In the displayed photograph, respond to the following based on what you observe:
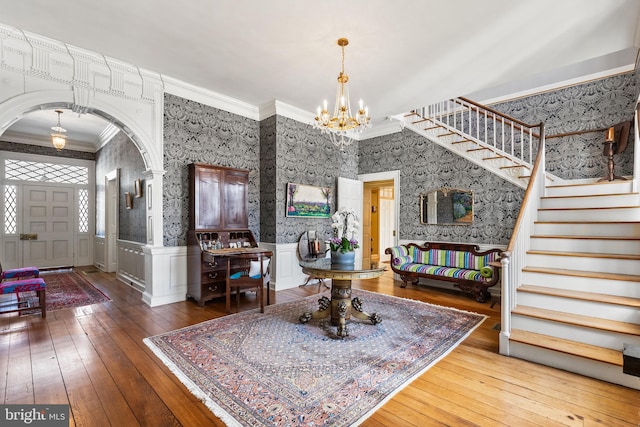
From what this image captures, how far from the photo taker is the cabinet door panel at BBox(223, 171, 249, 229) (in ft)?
16.3

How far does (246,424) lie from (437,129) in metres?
5.79

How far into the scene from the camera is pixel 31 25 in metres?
3.29

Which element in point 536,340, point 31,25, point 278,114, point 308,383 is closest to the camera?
point 308,383

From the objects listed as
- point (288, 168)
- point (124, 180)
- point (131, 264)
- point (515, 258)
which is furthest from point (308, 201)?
point (124, 180)

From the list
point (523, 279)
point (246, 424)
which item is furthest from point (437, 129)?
point (246, 424)

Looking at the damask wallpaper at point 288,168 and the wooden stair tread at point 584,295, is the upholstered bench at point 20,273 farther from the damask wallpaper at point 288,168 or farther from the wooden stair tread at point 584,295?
the wooden stair tread at point 584,295

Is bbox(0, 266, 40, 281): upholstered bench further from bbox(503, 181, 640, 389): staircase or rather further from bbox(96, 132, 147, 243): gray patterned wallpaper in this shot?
bbox(503, 181, 640, 389): staircase

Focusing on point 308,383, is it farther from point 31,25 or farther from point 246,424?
point 31,25

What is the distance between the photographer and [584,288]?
9.80 ft

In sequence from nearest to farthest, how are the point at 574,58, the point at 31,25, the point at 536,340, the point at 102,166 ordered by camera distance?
the point at 536,340
the point at 31,25
the point at 574,58
the point at 102,166

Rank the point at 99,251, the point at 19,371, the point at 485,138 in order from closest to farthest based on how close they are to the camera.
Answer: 1. the point at 19,371
2. the point at 485,138
3. the point at 99,251

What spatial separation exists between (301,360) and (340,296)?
1004 mm

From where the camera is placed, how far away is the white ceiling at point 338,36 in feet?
9.87

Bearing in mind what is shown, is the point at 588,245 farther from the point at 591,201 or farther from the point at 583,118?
the point at 583,118
